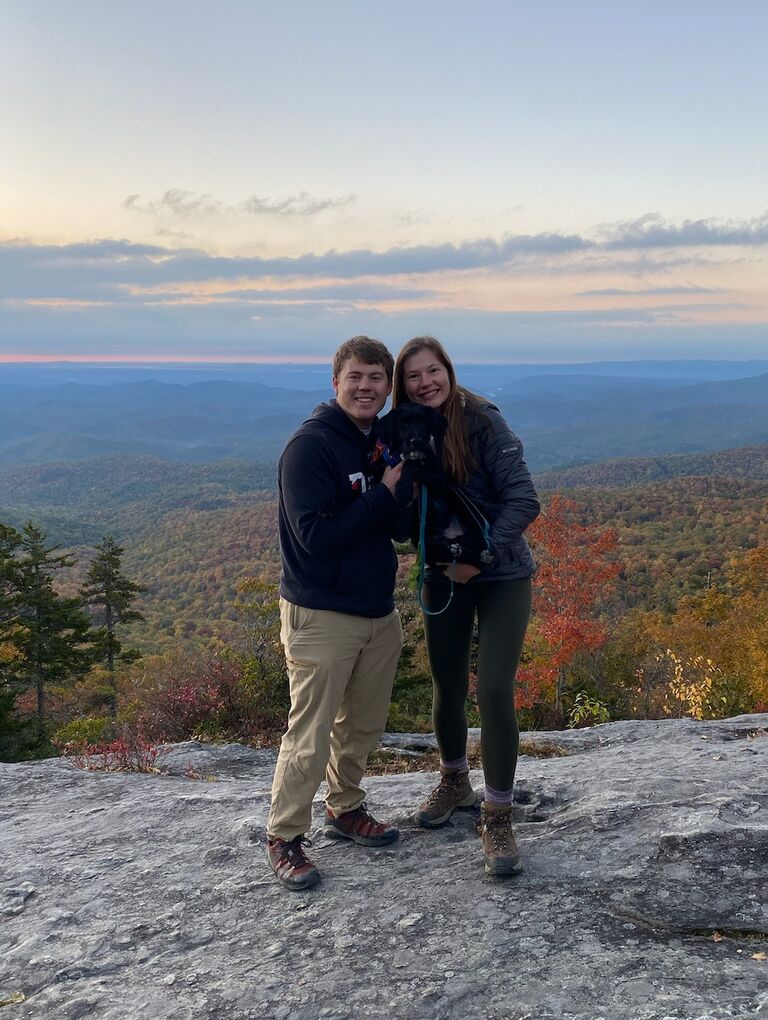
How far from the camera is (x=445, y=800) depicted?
430cm

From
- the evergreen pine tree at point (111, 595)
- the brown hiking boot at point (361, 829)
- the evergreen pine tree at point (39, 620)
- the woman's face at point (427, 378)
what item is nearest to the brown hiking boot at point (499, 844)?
the brown hiking boot at point (361, 829)

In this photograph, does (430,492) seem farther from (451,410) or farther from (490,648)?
(490,648)

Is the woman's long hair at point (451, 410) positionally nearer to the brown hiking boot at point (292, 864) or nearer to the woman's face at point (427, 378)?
the woman's face at point (427, 378)

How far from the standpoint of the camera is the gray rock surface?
2.77 m

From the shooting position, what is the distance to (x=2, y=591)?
23297 millimetres

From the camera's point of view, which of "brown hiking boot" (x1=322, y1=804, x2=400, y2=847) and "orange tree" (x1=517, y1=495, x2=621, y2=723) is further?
"orange tree" (x1=517, y1=495, x2=621, y2=723)

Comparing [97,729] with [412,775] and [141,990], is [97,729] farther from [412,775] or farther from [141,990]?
[141,990]

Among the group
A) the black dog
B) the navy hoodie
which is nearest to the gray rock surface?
the navy hoodie

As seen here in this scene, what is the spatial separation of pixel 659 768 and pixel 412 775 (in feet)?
6.51

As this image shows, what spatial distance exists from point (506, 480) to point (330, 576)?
1.06 m

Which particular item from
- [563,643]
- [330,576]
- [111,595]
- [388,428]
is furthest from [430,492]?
[111,595]

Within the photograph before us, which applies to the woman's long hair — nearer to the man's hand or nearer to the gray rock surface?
the man's hand

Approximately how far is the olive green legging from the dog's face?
2.62ft

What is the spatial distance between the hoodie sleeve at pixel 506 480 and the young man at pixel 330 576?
55 centimetres
